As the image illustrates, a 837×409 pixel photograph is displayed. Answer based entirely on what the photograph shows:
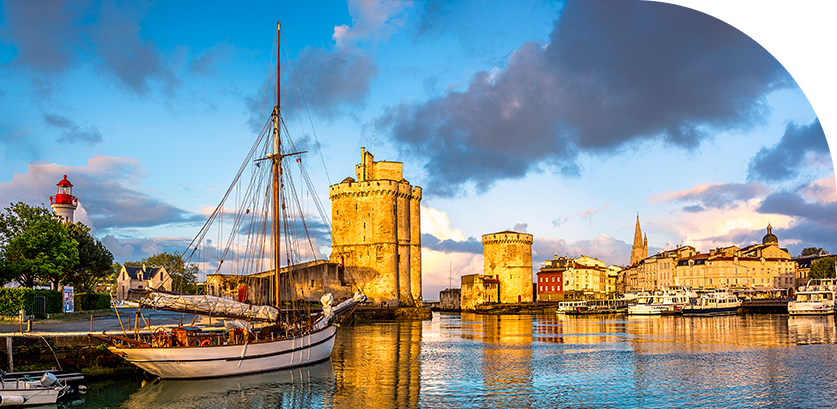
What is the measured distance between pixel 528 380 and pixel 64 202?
4404 cm

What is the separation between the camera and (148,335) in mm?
22672

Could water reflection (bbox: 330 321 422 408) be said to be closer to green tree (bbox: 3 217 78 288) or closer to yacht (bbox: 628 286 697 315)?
green tree (bbox: 3 217 78 288)

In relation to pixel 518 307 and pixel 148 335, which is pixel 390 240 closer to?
pixel 518 307

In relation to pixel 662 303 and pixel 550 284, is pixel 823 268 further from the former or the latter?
pixel 550 284

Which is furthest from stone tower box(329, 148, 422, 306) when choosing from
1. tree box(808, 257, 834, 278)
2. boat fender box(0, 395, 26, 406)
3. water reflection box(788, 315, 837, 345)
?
tree box(808, 257, 834, 278)

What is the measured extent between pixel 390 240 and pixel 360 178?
351 inches

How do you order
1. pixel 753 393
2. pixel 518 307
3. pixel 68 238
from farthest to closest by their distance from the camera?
pixel 518 307
pixel 68 238
pixel 753 393

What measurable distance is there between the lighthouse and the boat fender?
121 ft

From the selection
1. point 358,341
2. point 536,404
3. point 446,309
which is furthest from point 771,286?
point 536,404

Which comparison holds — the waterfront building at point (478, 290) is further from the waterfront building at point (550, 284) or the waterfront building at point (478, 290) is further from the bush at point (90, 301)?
the bush at point (90, 301)

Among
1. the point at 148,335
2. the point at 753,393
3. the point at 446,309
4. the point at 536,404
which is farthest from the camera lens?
the point at 446,309

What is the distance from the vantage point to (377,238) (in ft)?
209

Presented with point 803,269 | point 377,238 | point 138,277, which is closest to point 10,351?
point 377,238

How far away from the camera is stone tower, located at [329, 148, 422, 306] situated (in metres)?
63.1
